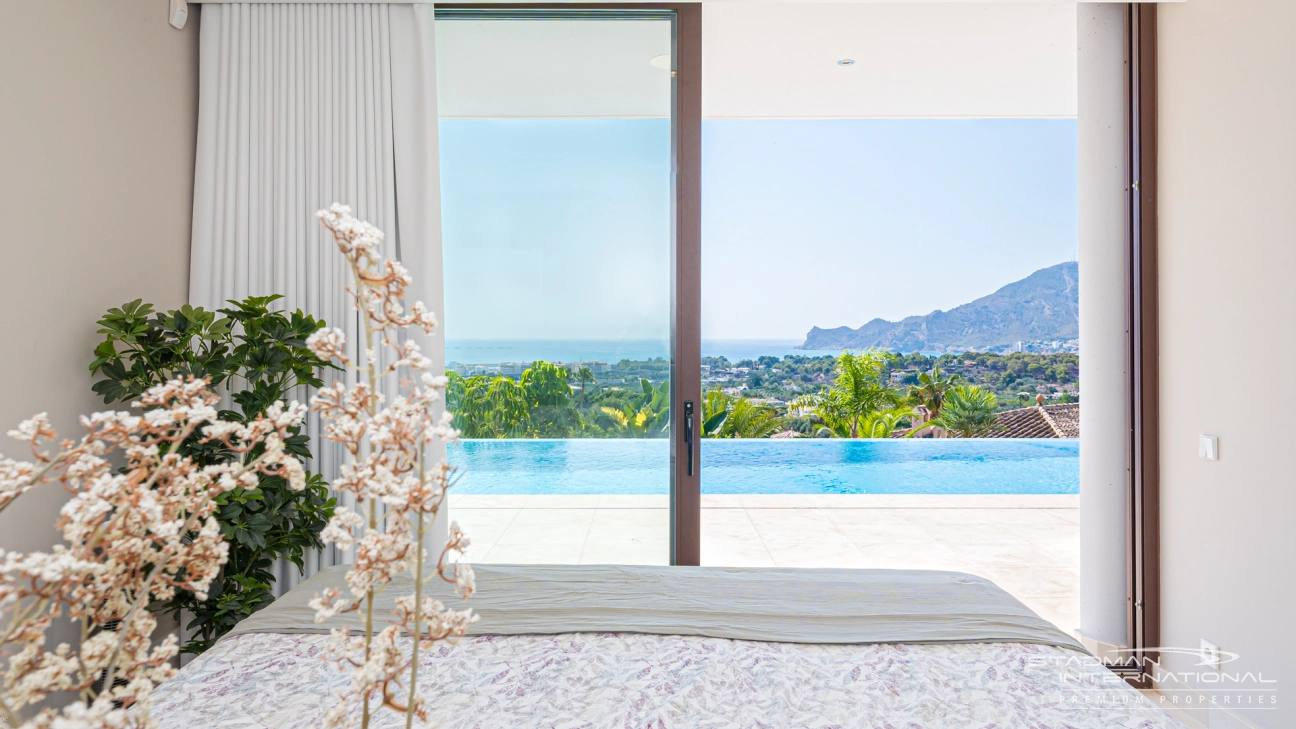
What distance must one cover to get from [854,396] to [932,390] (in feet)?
3.43

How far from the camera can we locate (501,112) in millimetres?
3047

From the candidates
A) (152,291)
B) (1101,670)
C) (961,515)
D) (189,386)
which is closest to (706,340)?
(961,515)

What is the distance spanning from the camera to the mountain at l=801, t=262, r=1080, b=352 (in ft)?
31.0

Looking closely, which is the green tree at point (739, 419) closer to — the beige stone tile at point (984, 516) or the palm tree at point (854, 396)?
the palm tree at point (854, 396)

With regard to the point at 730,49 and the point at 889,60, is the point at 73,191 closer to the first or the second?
the point at 730,49

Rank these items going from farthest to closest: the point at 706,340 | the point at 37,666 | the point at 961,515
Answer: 1. the point at 706,340
2. the point at 961,515
3. the point at 37,666

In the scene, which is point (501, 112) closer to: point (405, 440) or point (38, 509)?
point (38, 509)

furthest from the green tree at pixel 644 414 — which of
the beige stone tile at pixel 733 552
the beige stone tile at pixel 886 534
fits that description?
the beige stone tile at pixel 886 534

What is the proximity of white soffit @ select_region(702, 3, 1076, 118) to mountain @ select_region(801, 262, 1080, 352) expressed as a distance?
5665 millimetres

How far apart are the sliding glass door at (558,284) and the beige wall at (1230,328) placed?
6.45ft

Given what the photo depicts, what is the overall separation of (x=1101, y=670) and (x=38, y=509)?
9.67 feet

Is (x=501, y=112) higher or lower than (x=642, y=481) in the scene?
higher

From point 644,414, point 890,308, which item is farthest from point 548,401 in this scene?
point 890,308

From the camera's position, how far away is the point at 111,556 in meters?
0.54
